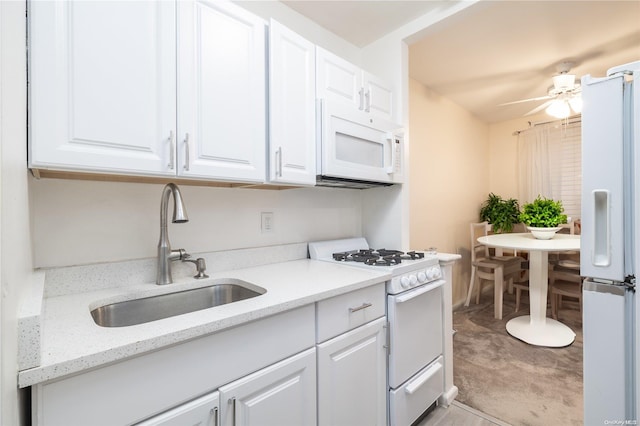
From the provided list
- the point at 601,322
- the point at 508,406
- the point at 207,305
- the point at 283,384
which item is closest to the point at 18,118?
the point at 207,305

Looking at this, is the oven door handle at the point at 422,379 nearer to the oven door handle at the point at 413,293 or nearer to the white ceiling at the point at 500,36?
the oven door handle at the point at 413,293

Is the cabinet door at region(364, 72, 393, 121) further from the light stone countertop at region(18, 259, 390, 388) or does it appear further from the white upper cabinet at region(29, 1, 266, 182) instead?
the light stone countertop at region(18, 259, 390, 388)

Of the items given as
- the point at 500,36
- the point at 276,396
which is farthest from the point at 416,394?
the point at 500,36

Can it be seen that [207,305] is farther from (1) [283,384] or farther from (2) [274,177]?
(2) [274,177]

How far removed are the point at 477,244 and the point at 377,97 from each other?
8.26 ft

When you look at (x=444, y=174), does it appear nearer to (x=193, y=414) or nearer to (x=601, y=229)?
(x=601, y=229)

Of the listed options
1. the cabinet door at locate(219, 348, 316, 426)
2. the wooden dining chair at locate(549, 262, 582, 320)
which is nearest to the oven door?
the cabinet door at locate(219, 348, 316, 426)

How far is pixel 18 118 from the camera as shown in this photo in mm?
696

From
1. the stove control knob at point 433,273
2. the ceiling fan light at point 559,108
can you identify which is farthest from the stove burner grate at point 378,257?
the ceiling fan light at point 559,108

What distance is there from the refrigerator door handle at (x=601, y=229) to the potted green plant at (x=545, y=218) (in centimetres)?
210

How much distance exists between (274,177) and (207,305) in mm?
675

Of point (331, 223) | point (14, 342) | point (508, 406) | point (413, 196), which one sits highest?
point (413, 196)

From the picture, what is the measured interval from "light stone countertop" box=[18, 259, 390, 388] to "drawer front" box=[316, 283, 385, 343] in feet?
0.16

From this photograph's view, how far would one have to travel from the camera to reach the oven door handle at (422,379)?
4.91 feet
